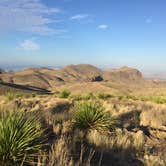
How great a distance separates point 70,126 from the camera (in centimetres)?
1014

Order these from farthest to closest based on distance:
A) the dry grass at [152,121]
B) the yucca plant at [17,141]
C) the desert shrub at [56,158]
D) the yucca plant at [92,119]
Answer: the dry grass at [152,121]
the yucca plant at [92,119]
the yucca plant at [17,141]
the desert shrub at [56,158]

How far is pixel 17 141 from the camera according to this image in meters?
6.12

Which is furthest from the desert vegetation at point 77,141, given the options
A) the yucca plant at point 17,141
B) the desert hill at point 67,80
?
the desert hill at point 67,80

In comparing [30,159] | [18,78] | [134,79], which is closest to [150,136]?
[30,159]

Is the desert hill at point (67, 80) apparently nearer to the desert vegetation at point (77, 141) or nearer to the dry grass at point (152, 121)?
the dry grass at point (152, 121)

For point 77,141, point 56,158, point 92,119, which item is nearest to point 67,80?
point 92,119

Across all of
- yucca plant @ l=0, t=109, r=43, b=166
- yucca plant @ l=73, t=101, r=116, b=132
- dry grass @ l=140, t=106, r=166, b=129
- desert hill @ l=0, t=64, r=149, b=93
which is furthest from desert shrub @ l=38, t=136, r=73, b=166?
desert hill @ l=0, t=64, r=149, b=93

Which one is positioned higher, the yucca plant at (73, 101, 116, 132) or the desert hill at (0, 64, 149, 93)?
the yucca plant at (73, 101, 116, 132)


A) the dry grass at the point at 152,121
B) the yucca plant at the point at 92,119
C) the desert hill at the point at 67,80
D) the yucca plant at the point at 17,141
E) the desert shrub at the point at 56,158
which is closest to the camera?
the desert shrub at the point at 56,158

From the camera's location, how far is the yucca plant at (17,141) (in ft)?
19.6

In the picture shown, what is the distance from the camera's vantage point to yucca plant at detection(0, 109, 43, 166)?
19.6 feet

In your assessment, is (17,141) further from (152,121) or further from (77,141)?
(152,121)

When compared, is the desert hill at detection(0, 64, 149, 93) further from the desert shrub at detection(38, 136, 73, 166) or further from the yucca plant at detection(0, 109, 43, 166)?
the desert shrub at detection(38, 136, 73, 166)

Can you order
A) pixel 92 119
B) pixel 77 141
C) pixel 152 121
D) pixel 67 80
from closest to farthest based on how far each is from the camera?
pixel 77 141 → pixel 92 119 → pixel 152 121 → pixel 67 80
